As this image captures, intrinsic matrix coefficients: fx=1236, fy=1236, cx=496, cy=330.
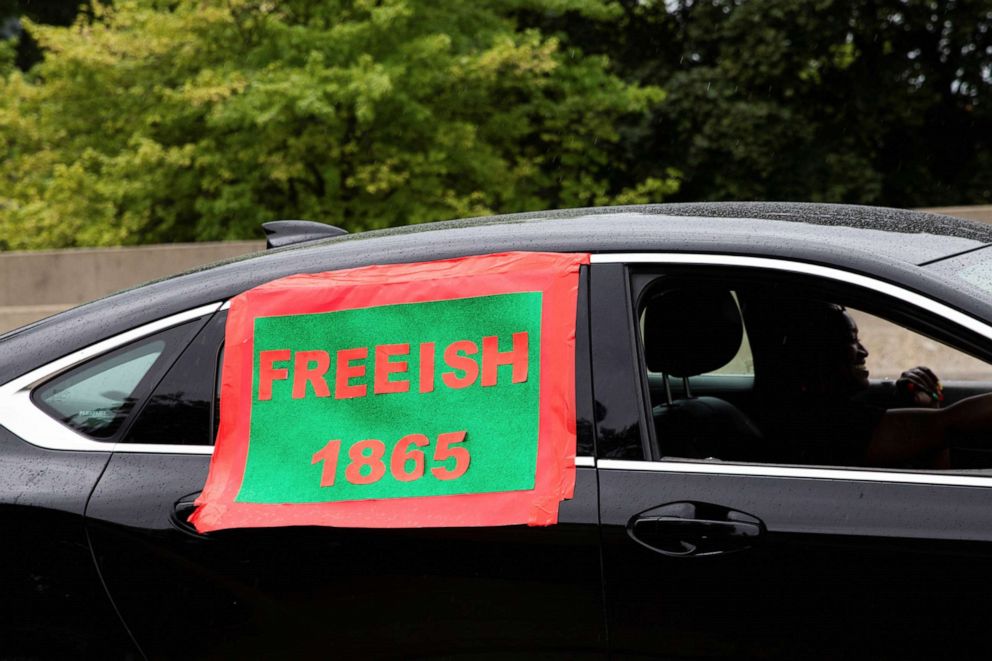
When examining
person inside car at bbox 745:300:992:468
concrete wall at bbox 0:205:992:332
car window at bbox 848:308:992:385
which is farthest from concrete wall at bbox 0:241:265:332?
person inside car at bbox 745:300:992:468

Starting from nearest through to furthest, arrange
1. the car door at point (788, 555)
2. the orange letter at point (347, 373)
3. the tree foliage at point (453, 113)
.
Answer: the car door at point (788, 555)
the orange letter at point (347, 373)
the tree foliage at point (453, 113)

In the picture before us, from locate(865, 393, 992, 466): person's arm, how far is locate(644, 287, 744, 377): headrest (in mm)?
402

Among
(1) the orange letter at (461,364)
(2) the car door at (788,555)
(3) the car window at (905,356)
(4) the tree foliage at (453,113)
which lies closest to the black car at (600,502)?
(2) the car door at (788,555)

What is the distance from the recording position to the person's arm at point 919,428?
2.66 meters

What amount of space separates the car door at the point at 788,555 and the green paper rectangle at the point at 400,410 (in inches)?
8.0

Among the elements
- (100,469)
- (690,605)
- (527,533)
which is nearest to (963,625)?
(690,605)

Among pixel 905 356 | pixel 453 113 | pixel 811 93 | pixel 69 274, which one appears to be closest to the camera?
pixel 905 356

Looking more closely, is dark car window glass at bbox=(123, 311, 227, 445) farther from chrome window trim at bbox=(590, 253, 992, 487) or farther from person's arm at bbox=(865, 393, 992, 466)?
person's arm at bbox=(865, 393, 992, 466)

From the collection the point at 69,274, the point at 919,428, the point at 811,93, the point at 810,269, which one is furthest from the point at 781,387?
the point at 811,93

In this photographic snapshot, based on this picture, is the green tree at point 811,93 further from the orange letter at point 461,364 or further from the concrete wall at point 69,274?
the orange letter at point 461,364

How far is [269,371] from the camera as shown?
2.63 metres

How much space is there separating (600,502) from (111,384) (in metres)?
1.11

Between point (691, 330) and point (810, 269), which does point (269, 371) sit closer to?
point (691, 330)

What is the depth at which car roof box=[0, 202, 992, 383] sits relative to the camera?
2479mm
